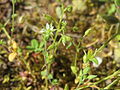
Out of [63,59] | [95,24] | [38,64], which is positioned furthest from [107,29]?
[38,64]

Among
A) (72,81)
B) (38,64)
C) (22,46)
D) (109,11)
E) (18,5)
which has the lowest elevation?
(72,81)

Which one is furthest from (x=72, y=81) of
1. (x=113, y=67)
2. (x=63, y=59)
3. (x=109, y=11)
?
(x=109, y=11)

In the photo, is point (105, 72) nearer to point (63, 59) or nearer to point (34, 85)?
point (63, 59)

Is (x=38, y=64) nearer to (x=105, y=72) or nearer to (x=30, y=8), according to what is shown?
(x=105, y=72)

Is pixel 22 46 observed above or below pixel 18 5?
below

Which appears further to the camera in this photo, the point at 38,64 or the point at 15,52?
the point at 38,64

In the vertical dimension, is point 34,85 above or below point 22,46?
below

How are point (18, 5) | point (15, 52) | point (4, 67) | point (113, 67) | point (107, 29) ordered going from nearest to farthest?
point (15, 52)
point (4, 67)
point (113, 67)
point (107, 29)
point (18, 5)

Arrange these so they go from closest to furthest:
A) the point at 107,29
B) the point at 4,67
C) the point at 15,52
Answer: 1. the point at 15,52
2. the point at 4,67
3. the point at 107,29

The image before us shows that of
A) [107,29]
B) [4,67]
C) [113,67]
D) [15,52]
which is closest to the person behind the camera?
[15,52]
